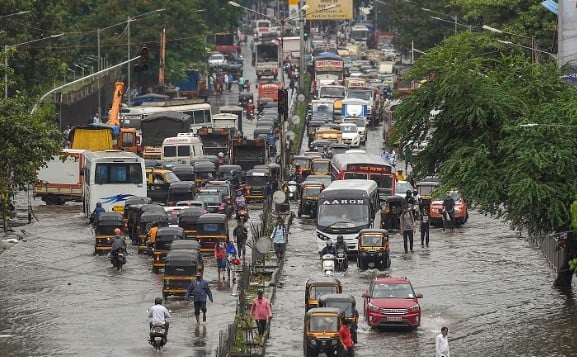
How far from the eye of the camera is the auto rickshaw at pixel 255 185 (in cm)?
7362

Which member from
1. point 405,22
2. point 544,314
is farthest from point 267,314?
point 405,22

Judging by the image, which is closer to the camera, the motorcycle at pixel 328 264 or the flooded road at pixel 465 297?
the flooded road at pixel 465 297

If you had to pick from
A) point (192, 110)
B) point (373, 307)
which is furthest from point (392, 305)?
point (192, 110)

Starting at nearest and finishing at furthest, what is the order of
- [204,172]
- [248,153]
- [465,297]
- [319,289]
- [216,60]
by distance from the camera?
[319,289], [465,297], [204,172], [248,153], [216,60]

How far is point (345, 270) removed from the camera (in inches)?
2178

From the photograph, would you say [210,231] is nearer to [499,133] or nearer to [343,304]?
[499,133]

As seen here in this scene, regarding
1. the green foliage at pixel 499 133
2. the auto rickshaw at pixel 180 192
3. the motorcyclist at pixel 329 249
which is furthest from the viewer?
the auto rickshaw at pixel 180 192

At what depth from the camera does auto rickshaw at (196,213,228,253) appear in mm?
57375

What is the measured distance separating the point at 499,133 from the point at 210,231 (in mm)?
11288

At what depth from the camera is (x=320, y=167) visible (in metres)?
79.3

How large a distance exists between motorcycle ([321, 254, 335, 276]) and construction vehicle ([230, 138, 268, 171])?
1034 inches

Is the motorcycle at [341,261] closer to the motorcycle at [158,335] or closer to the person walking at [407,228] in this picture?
the person walking at [407,228]

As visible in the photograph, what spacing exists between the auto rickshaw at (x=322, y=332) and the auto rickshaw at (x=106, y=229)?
17976 millimetres

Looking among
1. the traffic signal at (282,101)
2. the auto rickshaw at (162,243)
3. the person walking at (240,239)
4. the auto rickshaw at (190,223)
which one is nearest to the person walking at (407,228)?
the person walking at (240,239)
